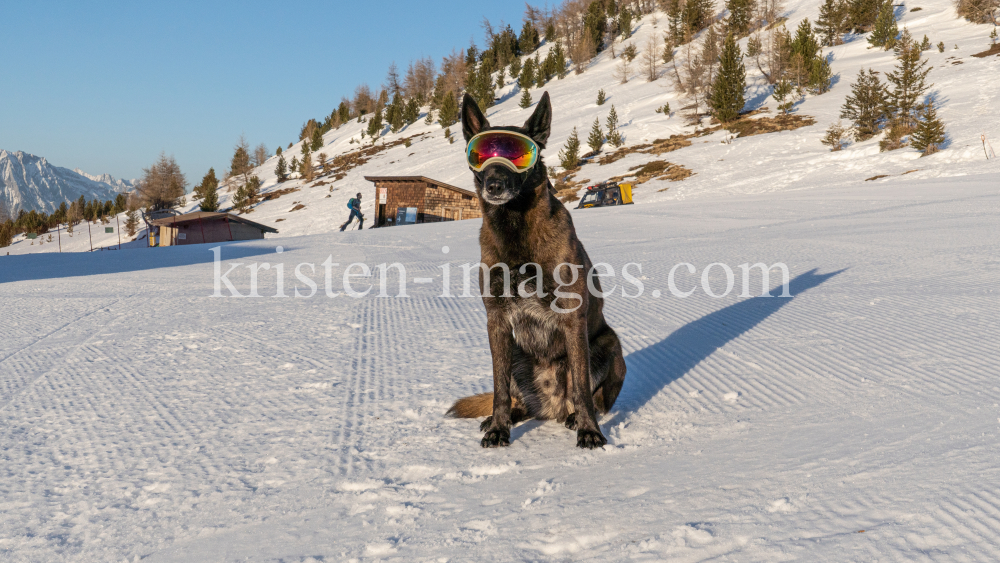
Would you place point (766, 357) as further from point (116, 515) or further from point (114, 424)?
point (114, 424)

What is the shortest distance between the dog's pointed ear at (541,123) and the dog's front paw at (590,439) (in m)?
1.22

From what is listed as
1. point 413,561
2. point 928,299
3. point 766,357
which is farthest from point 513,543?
point 928,299

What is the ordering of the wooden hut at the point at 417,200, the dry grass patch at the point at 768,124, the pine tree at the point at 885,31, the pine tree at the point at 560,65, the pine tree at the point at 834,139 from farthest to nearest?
the pine tree at the point at 560,65 → the pine tree at the point at 885,31 → the dry grass patch at the point at 768,124 → the wooden hut at the point at 417,200 → the pine tree at the point at 834,139

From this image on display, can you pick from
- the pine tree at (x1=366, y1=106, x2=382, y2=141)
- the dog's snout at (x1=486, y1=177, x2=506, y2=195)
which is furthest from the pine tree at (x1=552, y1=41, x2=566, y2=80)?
the dog's snout at (x1=486, y1=177, x2=506, y2=195)

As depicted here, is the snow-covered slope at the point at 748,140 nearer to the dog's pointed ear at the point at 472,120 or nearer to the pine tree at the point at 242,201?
the pine tree at the point at 242,201

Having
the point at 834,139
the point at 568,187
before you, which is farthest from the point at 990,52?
the point at 568,187

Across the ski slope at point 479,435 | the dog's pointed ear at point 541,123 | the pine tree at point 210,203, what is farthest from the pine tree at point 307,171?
the dog's pointed ear at point 541,123

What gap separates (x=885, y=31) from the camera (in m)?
47.1

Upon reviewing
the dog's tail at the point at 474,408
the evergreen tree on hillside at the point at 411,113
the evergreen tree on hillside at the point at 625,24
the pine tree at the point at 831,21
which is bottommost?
the dog's tail at the point at 474,408

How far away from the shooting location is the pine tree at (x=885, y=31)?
46.0 meters

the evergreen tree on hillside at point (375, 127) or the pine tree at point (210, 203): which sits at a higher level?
the evergreen tree on hillside at point (375, 127)

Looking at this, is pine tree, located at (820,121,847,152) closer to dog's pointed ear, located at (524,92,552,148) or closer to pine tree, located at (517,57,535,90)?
dog's pointed ear, located at (524,92,552,148)

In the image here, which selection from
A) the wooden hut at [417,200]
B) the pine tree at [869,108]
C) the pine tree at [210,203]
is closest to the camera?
the pine tree at [869,108]

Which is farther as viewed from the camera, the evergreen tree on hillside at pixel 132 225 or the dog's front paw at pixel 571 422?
the evergreen tree on hillside at pixel 132 225
